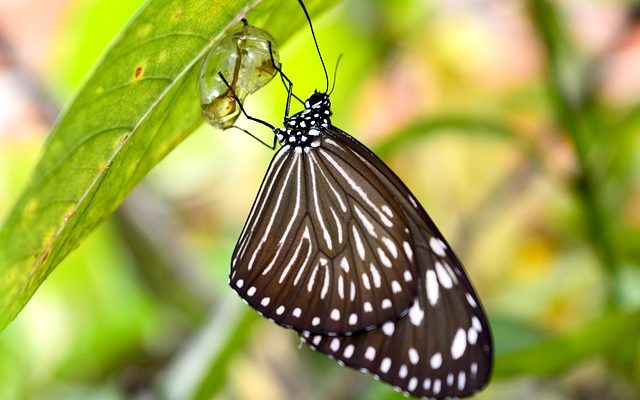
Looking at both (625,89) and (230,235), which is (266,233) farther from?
(625,89)

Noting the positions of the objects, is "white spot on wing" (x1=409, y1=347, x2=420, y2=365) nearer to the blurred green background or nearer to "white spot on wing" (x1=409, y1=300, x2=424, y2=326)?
"white spot on wing" (x1=409, y1=300, x2=424, y2=326)

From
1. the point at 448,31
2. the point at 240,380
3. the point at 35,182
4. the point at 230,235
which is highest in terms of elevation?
the point at 448,31

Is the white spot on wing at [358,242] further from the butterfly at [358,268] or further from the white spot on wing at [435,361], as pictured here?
the white spot on wing at [435,361]

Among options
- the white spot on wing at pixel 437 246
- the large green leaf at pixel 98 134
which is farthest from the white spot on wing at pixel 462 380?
the large green leaf at pixel 98 134

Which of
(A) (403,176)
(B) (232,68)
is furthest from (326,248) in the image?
(A) (403,176)

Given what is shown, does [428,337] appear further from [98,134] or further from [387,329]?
[98,134]

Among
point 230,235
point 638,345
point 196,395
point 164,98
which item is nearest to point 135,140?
point 164,98
